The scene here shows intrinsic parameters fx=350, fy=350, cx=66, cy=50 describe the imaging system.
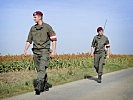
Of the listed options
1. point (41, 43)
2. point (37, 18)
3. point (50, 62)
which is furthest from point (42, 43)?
point (50, 62)

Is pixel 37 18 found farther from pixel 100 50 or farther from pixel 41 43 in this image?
pixel 100 50

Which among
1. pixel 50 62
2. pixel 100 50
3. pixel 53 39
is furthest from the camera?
pixel 50 62

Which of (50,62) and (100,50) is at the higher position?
(100,50)

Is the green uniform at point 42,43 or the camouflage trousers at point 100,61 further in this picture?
the camouflage trousers at point 100,61

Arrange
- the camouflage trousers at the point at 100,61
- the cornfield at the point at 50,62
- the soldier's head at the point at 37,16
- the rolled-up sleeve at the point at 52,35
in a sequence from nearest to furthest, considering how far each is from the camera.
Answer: the soldier's head at the point at 37,16, the rolled-up sleeve at the point at 52,35, the camouflage trousers at the point at 100,61, the cornfield at the point at 50,62

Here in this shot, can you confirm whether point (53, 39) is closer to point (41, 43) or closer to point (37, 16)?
point (41, 43)

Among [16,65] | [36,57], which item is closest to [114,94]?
[36,57]

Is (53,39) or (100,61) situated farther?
(100,61)

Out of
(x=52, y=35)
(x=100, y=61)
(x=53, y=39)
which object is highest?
(x=52, y=35)

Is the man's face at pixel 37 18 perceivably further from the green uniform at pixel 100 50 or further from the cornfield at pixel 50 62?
the cornfield at pixel 50 62

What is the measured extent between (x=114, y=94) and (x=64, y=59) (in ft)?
62.3

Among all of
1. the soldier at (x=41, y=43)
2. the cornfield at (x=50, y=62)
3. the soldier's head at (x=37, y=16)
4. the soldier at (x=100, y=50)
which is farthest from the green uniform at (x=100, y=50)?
the cornfield at (x=50, y=62)

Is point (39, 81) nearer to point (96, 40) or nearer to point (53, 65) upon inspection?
point (96, 40)

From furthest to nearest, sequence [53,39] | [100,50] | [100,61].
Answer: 1. [100,50]
2. [100,61]
3. [53,39]
